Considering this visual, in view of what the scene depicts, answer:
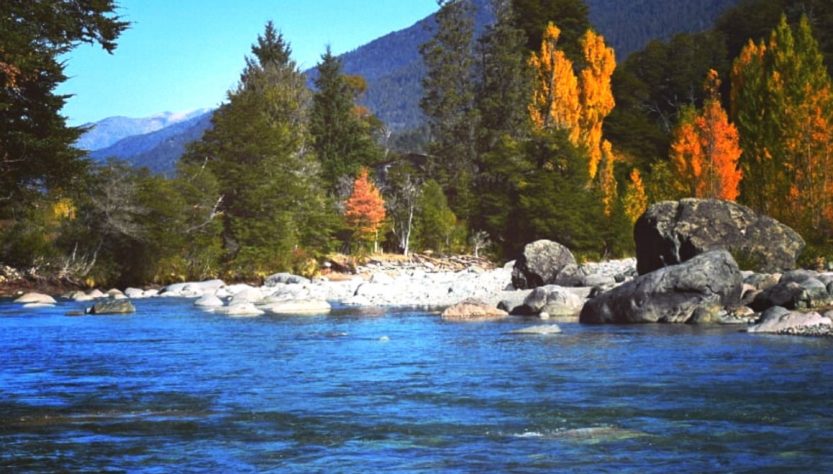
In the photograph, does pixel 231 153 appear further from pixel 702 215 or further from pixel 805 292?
pixel 805 292

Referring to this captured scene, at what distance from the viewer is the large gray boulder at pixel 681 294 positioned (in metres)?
19.2

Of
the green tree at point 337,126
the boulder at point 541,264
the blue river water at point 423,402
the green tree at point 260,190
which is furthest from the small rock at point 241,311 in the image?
the green tree at point 337,126

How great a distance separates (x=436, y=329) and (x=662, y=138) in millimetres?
43410

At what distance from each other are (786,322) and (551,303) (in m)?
6.22

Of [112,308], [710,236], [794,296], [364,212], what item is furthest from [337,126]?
[794,296]

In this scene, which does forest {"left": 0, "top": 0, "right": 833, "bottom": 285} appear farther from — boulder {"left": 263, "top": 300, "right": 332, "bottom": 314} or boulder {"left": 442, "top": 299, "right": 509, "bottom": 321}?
boulder {"left": 442, "top": 299, "right": 509, "bottom": 321}

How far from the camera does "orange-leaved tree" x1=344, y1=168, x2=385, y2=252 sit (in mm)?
47844

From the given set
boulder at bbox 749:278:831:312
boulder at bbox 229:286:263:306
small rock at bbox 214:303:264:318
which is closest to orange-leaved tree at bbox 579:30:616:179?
boulder at bbox 229:286:263:306

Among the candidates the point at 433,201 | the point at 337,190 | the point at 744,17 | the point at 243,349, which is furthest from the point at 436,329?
the point at 744,17

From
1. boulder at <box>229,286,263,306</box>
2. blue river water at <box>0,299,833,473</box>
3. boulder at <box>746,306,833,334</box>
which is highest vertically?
boulder at <box>746,306,833,334</box>

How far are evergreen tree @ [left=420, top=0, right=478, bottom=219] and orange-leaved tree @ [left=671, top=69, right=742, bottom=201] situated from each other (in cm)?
1789

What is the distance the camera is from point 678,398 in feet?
35.0

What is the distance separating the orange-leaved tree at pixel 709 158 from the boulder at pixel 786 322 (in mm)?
21567

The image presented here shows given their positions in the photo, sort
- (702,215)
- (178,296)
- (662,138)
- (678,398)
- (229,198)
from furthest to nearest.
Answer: (662,138), (229,198), (178,296), (702,215), (678,398)
